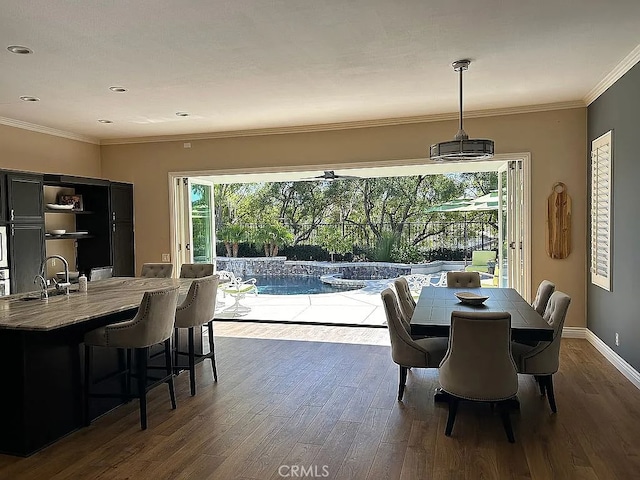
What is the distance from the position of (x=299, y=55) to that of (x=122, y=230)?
4.60 meters

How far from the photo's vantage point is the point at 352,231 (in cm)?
1437

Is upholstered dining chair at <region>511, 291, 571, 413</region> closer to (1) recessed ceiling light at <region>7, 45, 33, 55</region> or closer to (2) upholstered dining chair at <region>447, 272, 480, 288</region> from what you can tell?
(2) upholstered dining chair at <region>447, 272, 480, 288</region>

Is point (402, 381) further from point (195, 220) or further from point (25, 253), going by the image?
point (195, 220)

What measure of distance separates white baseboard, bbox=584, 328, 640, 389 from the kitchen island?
13.8ft

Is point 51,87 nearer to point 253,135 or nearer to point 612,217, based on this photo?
point 253,135

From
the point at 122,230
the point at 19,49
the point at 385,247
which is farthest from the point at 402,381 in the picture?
the point at 385,247

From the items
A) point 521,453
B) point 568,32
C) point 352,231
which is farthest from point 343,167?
point 352,231

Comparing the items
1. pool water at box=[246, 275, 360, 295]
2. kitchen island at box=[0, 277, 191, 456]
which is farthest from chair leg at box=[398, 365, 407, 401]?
pool water at box=[246, 275, 360, 295]

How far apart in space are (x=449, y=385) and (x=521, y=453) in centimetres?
58

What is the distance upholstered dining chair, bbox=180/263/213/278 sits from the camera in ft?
18.5

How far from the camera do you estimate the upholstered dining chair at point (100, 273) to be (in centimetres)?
601

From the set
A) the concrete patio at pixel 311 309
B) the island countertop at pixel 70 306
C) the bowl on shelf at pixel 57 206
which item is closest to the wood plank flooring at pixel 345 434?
the island countertop at pixel 70 306

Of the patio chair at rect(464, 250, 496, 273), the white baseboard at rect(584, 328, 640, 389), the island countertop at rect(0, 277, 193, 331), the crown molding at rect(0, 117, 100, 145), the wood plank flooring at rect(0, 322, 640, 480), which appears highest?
the crown molding at rect(0, 117, 100, 145)

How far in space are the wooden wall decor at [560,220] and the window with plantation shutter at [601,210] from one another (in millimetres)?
322
